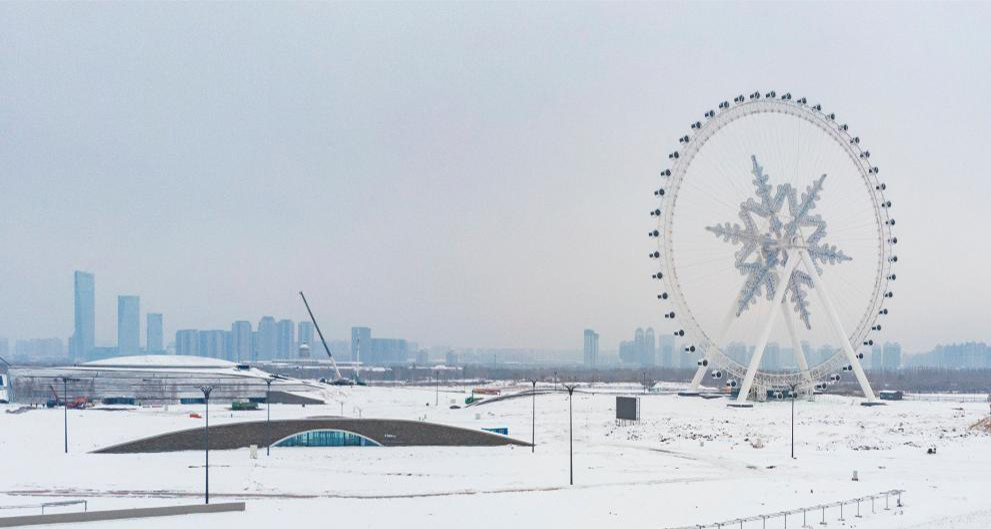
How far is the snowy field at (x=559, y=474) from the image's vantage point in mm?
43031

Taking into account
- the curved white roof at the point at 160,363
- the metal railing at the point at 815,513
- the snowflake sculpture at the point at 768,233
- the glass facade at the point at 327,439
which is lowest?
the glass facade at the point at 327,439

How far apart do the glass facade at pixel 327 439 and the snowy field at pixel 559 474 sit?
1213 millimetres

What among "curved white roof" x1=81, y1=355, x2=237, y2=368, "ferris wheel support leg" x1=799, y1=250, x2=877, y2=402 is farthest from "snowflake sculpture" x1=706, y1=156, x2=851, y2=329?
"curved white roof" x1=81, y1=355, x2=237, y2=368

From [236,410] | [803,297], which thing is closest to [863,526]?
[803,297]

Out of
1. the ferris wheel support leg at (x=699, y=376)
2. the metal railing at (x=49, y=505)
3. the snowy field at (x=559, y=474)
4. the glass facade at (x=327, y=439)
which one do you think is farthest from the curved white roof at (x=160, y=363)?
the metal railing at (x=49, y=505)

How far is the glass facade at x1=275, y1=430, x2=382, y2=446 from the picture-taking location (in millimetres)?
71562

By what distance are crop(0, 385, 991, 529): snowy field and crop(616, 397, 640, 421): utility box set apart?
2076 mm

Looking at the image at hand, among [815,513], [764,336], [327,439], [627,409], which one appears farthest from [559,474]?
[764,336]

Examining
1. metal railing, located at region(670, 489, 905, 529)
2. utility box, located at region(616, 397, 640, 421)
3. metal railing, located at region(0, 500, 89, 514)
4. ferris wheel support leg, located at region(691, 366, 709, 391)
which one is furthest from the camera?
ferris wheel support leg, located at region(691, 366, 709, 391)

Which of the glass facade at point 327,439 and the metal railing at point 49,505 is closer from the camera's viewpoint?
the metal railing at point 49,505

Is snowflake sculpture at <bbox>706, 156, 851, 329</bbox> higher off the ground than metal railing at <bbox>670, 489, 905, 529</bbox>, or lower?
higher

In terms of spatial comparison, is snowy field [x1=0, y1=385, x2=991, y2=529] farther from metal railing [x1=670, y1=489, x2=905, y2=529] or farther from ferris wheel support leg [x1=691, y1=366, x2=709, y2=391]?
ferris wheel support leg [x1=691, y1=366, x2=709, y2=391]

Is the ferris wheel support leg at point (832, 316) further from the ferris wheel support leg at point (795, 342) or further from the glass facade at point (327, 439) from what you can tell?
the glass facade at point (327, 439)

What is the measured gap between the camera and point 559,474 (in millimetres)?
56781
